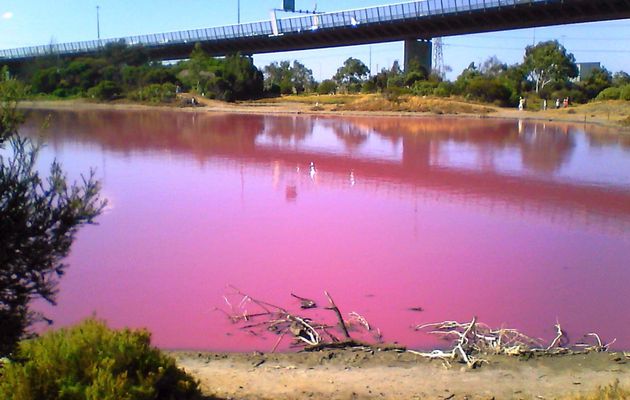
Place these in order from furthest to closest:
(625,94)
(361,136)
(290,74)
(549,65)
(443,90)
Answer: (290,74) < (549,65) < (443,90) < (625,94) < (361,136)

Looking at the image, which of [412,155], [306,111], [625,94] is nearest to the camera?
[412,155]

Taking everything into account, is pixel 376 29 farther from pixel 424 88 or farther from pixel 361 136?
pixel 361 136

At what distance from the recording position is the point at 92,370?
3.25 m

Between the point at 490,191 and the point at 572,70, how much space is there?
1998 inches

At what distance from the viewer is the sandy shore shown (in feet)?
15.3

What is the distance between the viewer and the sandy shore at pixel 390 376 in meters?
4.68

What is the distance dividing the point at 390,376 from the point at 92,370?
2.47 m

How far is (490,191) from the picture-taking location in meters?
13.9

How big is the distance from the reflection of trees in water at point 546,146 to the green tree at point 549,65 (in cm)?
2618

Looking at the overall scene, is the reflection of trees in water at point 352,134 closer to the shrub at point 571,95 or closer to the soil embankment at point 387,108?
the soil embankment at point 387,108

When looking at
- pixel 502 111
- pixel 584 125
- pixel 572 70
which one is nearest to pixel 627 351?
pixel 584 125

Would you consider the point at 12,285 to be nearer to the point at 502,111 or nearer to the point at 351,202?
the point at 351,202

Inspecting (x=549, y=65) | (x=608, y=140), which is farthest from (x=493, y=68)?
(x=608, y=140)

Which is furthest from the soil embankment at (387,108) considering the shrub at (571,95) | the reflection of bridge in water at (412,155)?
the shrub at (571,95)
